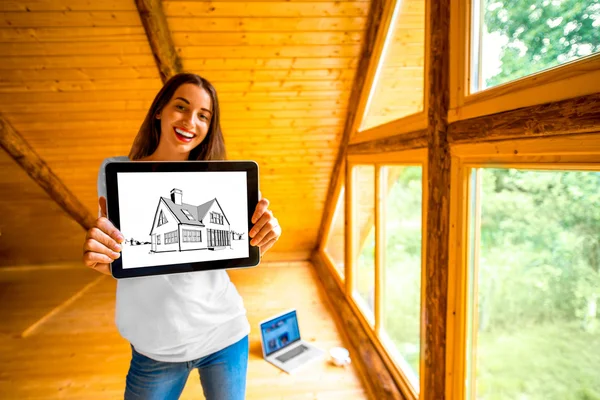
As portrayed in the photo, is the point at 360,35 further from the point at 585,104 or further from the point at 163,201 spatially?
the point at 163,201

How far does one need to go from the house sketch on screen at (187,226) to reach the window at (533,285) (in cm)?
94

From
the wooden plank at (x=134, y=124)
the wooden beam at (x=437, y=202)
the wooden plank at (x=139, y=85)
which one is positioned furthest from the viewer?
the wooden plank at (x=134, y=124)

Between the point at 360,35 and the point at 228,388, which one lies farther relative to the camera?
the point at 360,35

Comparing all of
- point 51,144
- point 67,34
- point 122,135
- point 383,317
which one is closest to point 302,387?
point 383,317

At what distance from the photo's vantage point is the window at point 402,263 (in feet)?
6.53

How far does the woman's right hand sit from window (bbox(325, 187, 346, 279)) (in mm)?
3177

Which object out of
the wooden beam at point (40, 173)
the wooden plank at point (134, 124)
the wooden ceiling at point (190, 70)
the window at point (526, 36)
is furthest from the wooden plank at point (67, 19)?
the window at point (526, 36)

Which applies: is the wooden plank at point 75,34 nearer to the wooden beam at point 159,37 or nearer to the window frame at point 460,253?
the wooden beam at point 159,37

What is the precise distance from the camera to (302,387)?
2270mm

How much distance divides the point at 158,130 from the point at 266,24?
1626 mm

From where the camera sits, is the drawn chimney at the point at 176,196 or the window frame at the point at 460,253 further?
the window frame at the point at 460,253

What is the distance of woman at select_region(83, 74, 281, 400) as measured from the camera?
961mm

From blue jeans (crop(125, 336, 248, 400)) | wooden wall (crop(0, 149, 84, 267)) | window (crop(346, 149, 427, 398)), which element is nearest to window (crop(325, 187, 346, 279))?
window (crop(346, 149, 427, 398))

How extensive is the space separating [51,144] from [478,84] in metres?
3.67
